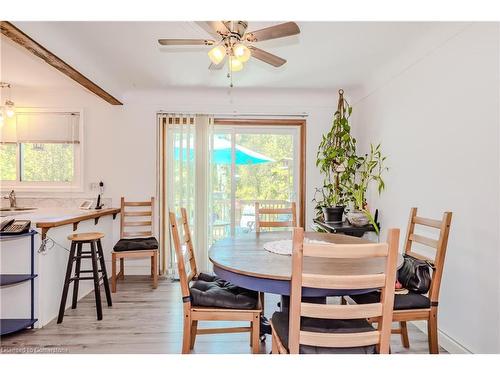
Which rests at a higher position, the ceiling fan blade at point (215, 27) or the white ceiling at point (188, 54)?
the white ceiling at point (188, 54)

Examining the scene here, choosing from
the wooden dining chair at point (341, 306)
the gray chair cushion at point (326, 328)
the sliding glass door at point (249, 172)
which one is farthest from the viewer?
the sliding glass door at point (249, 172)

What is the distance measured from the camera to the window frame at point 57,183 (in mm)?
3994

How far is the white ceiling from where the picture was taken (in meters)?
2.35

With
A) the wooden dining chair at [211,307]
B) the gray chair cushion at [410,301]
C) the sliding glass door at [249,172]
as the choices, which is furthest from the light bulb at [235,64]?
the sliding glass door at [249,172]

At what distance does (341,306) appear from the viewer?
1264 millimetres

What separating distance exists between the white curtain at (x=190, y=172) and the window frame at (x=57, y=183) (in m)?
1.10

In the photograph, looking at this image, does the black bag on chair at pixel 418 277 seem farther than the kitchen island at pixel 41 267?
No


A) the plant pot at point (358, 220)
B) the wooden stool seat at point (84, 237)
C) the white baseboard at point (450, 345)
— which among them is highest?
the plant pot at point (358, 220)

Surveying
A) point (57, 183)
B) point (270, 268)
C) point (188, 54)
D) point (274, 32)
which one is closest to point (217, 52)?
point (274, 32)

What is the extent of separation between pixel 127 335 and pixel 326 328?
1.70 metres

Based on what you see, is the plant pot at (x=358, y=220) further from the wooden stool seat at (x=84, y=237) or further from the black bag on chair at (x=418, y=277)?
the wooden stool seat at (x=84, y=237)

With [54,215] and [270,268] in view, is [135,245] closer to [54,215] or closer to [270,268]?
[54,215]

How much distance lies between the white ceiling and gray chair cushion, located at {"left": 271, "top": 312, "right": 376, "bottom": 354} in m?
2.09

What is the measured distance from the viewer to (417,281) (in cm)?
188
